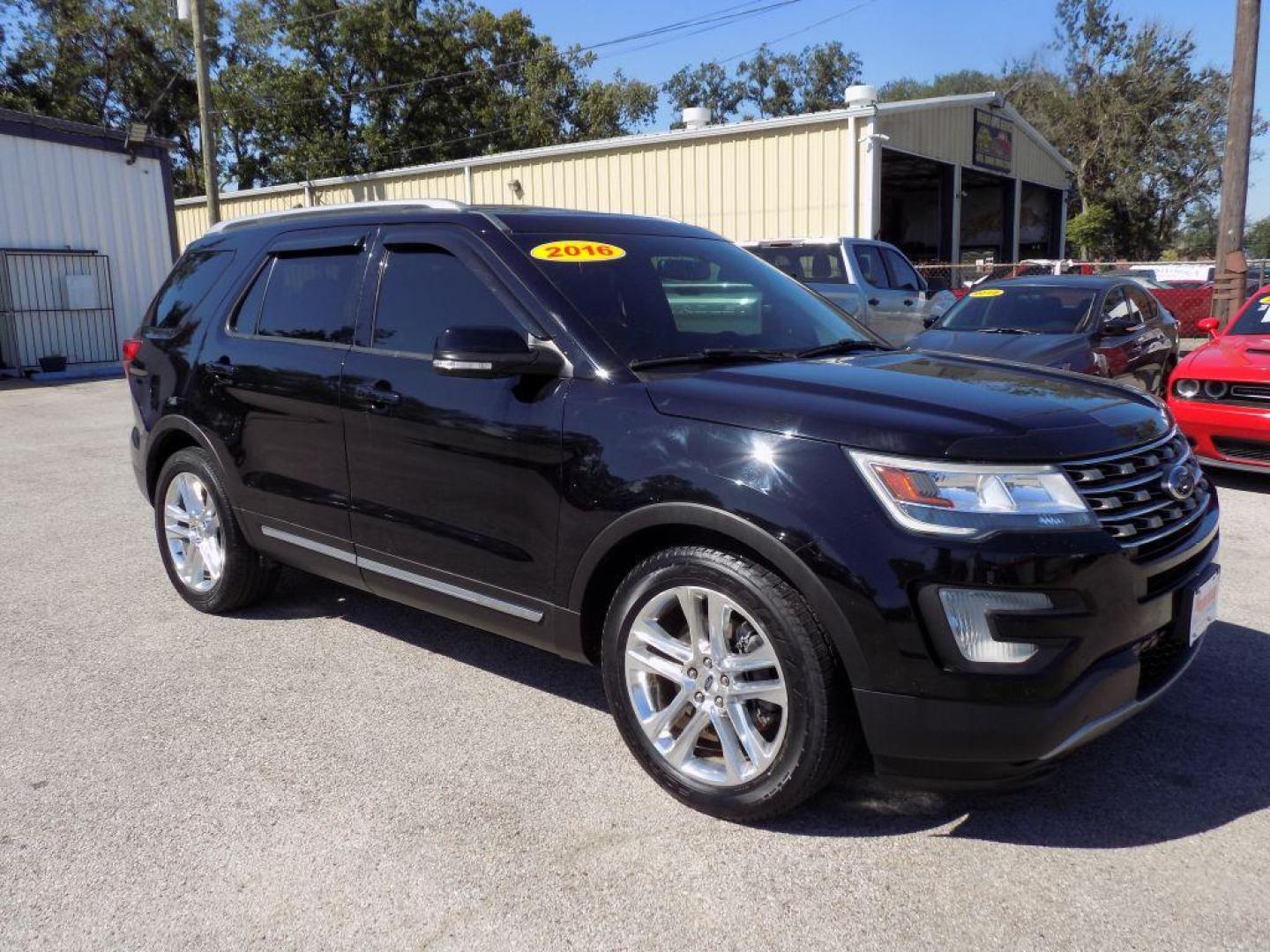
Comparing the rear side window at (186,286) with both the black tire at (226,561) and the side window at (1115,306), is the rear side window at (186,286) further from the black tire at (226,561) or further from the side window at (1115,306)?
the side window at (1115,306)

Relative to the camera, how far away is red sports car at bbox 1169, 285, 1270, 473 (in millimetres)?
7160

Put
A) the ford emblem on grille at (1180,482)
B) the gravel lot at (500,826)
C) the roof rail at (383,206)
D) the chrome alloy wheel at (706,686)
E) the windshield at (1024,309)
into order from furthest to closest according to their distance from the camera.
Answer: the windshield at (1024,309) → the roof rail at (383,206) → the ford emblem on grille at (1180,482) → the chrome alloy wheel at (706,686) → the gravel lot at (500,826)

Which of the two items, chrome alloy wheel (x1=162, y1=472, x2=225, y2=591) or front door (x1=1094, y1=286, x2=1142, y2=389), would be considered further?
front door (x1=1094, y1=286, x2=1142, y2=389)

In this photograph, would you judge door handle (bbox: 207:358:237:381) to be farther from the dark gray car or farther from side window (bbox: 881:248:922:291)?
side window (bbox: 881:248:922:291)

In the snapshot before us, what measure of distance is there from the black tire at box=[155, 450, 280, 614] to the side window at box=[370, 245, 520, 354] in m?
1.31

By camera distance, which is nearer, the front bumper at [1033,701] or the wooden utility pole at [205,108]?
the front bumper at [1033,701]

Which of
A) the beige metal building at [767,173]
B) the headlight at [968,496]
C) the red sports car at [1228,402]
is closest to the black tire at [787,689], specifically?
the headlight at [968,496]

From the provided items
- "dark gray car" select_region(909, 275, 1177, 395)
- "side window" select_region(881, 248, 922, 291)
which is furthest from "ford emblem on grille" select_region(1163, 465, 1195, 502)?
"side window" select_region(881, 248, 922, 291)

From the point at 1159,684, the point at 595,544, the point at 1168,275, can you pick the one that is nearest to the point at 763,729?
the point at 595,544

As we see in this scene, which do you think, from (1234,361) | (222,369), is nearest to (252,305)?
(222,369)

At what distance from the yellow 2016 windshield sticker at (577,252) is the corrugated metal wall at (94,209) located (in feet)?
52.4

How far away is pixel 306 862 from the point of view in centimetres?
282

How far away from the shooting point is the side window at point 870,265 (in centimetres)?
1363

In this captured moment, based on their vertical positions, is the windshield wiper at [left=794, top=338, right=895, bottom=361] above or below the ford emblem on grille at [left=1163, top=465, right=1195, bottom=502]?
above
